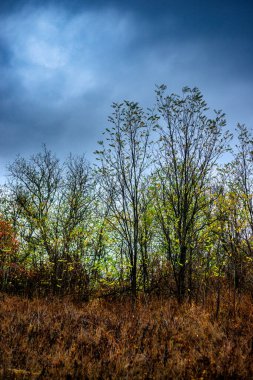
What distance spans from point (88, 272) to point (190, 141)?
631cm

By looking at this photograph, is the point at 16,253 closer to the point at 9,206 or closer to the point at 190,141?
the point at 9,206

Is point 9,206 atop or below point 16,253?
atop

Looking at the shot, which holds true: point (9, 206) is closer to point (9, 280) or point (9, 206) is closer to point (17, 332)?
point (9, 280)

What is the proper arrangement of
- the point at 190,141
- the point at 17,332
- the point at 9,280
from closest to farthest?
the point at 17,332 → the point at 190,141 → the point at 9,280

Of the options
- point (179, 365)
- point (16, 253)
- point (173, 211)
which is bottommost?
point (179, 365)

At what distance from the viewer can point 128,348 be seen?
12.8 feet

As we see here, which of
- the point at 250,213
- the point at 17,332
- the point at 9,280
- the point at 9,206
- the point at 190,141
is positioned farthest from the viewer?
the point at 9,206

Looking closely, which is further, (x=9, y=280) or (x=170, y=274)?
(x=9, y=280)

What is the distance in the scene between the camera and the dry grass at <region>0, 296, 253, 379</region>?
3.12 meters

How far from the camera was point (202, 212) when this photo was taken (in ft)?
34.4

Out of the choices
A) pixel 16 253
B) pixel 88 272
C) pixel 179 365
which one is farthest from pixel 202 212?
pixel 16 253

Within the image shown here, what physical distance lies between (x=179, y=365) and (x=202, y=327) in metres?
1.73

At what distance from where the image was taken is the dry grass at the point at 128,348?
10.3 ft

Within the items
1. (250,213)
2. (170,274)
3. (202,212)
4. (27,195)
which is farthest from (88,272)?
(27,195)
